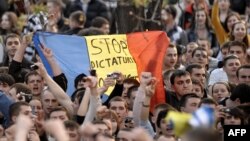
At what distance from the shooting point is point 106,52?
1587 cm

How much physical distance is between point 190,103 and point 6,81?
249cm

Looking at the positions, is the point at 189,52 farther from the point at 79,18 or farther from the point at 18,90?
the point at 18,90

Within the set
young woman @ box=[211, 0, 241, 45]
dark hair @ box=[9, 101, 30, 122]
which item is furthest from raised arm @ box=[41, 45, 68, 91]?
young woman @ box=[211, 0, 241, 45]

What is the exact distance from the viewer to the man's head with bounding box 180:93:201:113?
13.5 m

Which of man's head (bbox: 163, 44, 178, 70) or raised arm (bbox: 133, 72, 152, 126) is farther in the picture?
man's head (bbox: 163, 44, 178, 70)

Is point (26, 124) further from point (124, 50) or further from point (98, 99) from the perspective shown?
point (124, 50)

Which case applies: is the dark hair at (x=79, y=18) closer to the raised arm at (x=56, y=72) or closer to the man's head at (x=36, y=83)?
the raised arm at (x=56, y=72)

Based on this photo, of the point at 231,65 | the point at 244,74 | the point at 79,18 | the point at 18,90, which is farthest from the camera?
the point at 79,18

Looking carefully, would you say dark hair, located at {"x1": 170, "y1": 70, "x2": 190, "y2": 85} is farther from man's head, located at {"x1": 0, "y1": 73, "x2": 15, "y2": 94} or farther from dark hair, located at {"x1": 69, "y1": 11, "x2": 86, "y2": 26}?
dark hair, located at {"x1": 69, "y1": 11, "x2": 86, "y2": 26}

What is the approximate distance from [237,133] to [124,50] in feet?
18.5

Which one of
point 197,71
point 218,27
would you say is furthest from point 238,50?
point 218,27

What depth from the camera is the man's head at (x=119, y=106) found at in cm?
1338

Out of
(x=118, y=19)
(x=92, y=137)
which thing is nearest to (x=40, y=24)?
(x=118, y=19)

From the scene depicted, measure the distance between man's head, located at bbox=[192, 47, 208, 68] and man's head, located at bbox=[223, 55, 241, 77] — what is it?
31.6 inches
